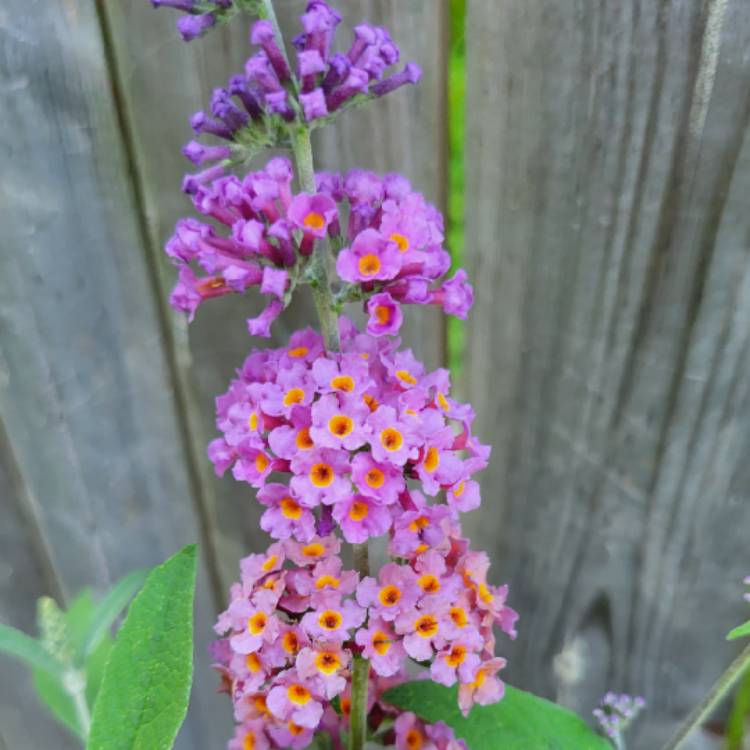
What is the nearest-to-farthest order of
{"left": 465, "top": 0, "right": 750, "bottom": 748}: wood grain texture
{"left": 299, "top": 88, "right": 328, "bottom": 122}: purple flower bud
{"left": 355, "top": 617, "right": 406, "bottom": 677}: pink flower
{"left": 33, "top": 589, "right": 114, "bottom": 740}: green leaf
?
{"left": 299, "top": 88, "right": 328, "bottom": 122}: purple flower bud < {"left": 355, "top": 617, "right": 406, "bottom": 677}: pink flower < {"left": 465, "top": 0, "right": 750, "bottom": 748}: wood grain texture < {"left": 33, "top": 589, "right": 114, "bottom": 740}: green leaf

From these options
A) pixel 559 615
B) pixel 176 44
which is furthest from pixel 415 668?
pixel 176 44

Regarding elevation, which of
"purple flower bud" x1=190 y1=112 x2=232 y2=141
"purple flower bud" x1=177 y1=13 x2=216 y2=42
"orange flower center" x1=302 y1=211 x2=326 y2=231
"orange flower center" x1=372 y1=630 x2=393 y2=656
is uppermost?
"purple flower bud" x1=177 y1=13 x2=216 y2=42

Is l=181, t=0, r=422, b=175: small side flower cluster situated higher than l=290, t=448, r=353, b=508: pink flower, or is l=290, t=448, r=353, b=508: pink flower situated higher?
l=181, t=0, r=422, b=175: small side flower cluster

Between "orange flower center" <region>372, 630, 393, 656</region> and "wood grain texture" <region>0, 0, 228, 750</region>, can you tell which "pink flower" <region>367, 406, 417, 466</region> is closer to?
"orange flower center" <region>372, 630, 393, 656</region>

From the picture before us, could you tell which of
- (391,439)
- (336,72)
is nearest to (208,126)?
(336,72)

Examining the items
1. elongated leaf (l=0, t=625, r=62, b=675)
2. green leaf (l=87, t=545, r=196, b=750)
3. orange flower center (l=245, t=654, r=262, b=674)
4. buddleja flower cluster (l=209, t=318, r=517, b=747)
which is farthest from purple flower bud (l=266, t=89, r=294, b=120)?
elongated leaf (l=0, t=625, r=62, b=675)

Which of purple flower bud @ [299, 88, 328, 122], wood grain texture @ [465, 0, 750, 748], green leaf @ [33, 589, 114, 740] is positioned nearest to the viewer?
purple flower bud @ [299, 88, 328, 122]

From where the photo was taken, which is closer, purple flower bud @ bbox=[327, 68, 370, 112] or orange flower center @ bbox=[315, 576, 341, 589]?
purple flower bud @ bbox=[327, 68, 370, 112]

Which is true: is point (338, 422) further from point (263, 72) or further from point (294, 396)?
point (263, 72)
